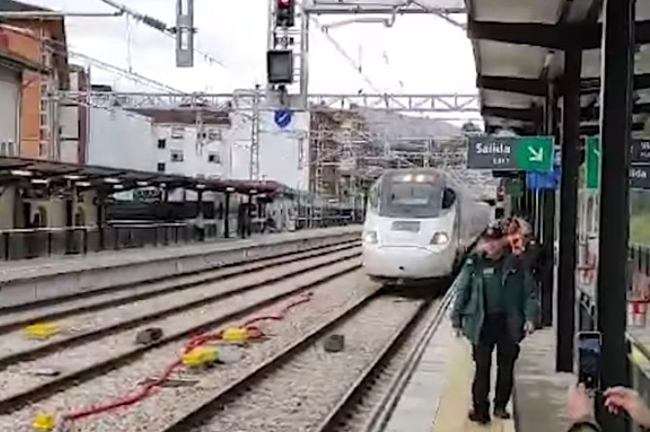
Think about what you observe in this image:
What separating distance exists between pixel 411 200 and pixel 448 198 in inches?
34.2

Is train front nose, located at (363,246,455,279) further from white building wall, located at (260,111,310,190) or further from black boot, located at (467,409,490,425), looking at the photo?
white building wall, located at (260,111,310,190)

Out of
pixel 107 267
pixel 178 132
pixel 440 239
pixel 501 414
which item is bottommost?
pixel 501 414

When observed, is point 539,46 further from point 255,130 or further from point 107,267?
point 255,130

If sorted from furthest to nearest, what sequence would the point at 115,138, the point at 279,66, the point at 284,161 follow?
the point at 284,161, the point at 115,138, the point at 279,66

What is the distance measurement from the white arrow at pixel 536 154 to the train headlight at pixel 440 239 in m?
10.1

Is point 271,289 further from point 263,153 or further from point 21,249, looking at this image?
point 263,153

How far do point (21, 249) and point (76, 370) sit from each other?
1788cm

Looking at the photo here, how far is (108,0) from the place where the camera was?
776 inches

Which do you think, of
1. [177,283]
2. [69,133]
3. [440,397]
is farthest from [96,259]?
[69,133]

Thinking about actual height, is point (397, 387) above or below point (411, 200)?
below

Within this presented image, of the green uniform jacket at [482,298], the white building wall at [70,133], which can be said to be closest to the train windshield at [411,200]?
the green uniform jacket at [482,298]

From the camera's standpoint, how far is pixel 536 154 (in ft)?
50.6

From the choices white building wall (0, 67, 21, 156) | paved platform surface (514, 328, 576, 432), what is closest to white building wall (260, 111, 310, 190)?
white building wall (0, 67, 21, 156)

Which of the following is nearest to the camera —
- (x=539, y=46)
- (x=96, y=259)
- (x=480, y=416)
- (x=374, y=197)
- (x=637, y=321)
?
(x=637, y=321)
